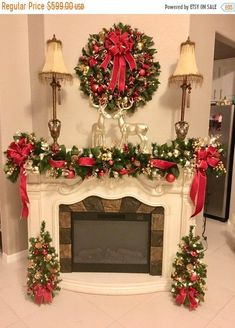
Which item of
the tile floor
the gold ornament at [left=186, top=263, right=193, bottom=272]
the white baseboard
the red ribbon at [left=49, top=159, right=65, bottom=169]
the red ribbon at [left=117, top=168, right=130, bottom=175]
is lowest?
the tile floor

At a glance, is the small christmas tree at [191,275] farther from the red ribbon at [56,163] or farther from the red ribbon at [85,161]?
the red ribbon at [56,163]

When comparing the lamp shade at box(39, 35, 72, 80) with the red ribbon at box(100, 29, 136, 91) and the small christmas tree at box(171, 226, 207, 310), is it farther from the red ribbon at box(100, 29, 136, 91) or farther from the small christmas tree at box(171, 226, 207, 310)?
the small christmas tree at box(171, 226, 207, 310)

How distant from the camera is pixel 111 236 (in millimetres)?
2227

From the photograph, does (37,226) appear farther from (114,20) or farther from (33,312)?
(114,20)

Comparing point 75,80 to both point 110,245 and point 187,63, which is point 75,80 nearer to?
point 187,63

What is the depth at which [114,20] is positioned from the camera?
2.16m

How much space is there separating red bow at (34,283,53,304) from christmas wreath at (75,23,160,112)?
147cm

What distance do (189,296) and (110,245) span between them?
0.72 meters

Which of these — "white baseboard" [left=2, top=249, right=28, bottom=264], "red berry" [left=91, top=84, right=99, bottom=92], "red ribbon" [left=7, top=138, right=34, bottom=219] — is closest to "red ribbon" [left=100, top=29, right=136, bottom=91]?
"red berry" [left=91, top=84, right=99, bottom=92]

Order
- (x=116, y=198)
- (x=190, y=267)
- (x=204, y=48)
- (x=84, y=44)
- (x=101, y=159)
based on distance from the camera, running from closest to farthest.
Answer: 1. (x=101, y=159)
2. (x=190, y=267)
3. (x=116, y=198)
4. (x=84, y=44)
5. (x=204, y=48)

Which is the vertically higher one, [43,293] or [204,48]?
[204,48]

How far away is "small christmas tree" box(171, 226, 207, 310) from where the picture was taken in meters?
1.93

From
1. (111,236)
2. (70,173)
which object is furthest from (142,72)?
(111,236)
